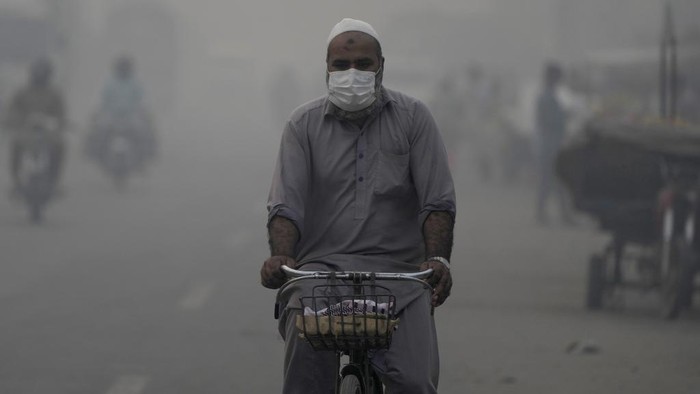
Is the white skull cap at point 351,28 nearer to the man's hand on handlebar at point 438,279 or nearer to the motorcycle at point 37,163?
the man's hand on handlebar at point 438,279

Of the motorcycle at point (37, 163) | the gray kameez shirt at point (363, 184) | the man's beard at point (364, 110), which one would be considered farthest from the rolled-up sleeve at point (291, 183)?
the motorcycle at point (37, 163)

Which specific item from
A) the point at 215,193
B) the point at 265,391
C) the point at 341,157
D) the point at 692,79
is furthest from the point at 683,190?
the point at 692,79

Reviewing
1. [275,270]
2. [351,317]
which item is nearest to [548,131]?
[275,270]

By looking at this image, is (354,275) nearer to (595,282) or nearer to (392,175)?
(392,175)

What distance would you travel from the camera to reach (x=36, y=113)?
1722cm

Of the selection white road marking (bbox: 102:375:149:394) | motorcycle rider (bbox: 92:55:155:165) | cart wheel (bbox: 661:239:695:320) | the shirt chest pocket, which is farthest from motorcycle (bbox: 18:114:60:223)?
the shirt chest pocket

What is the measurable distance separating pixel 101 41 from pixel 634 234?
4133 cm

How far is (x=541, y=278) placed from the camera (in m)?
13.2

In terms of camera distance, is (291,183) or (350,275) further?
(291,183)

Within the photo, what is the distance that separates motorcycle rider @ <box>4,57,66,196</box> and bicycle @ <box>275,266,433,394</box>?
12275 millimetres

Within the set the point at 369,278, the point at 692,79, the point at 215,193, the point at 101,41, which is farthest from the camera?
the point at 101,41

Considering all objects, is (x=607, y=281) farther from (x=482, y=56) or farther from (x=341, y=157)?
(x=482, y=56)

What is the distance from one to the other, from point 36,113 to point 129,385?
9.59m

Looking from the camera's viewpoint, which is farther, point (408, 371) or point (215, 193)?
point (215, 193)
